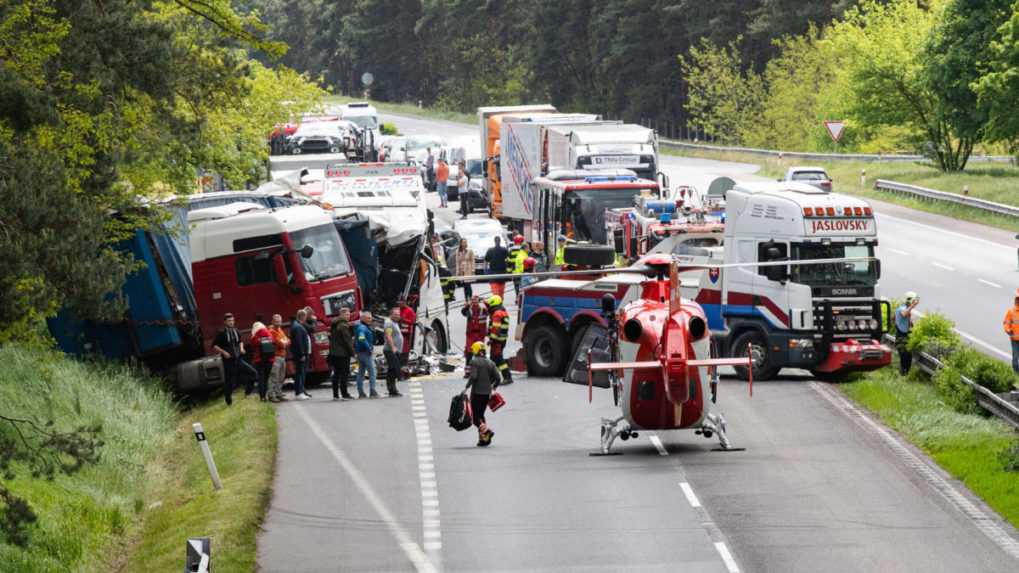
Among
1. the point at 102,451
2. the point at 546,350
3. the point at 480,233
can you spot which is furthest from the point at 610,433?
the point at 480,233

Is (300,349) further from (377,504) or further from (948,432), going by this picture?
(948,432)

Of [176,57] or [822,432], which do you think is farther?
[822,432]

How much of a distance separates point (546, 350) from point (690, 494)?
33.0 ft

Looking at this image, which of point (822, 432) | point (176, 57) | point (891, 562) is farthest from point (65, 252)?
point (822, 432)

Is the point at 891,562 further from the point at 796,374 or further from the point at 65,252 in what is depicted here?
the point at 796,374

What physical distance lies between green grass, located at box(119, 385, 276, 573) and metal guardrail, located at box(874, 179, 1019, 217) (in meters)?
30.8

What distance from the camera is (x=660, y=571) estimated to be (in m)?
18.0

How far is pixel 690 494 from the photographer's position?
21.4 metres

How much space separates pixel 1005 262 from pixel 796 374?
16.6m

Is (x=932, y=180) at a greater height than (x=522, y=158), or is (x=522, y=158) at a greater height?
(x=522, y=158)

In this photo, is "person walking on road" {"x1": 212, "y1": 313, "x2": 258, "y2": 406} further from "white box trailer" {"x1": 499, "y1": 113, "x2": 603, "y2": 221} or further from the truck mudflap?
"white box trailer" {"x1": 499, "y1": 113, "x2": 603, "y2": 221}

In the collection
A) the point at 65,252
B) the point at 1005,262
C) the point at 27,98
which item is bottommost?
the point at 1005,262

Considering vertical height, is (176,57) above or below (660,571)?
above

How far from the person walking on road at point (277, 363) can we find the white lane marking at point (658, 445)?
724 centimetres
